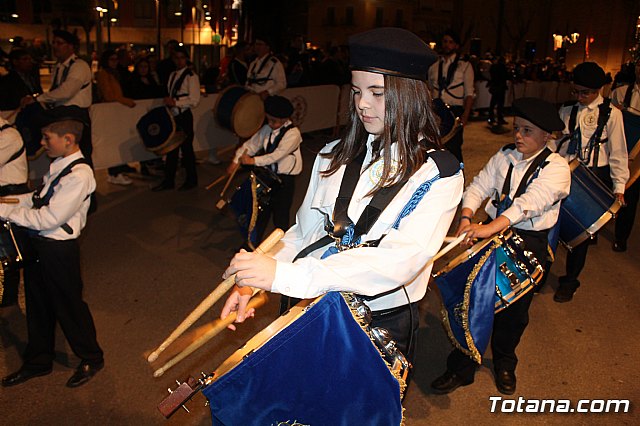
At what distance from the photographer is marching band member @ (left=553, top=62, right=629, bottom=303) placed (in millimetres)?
4977

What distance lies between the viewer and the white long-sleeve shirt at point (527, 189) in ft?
11.0

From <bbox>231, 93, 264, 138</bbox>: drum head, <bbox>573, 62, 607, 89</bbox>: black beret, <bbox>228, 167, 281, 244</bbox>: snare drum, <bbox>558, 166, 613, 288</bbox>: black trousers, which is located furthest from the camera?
<bbox>231, 93, 264, 138</bbox>: drum head

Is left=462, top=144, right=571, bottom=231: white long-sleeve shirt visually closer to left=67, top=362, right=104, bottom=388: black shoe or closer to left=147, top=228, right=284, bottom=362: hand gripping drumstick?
left=147, top=228, right=284, bottom=362: hand gripping drumstick

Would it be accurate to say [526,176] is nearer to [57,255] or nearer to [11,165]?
[57,255]

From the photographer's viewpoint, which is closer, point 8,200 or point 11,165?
point 8,200

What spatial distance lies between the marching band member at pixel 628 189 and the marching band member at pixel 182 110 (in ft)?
18.4

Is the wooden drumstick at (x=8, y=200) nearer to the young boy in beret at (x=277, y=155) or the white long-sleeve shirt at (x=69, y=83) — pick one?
the young boy in beret at (x=277, y=155)

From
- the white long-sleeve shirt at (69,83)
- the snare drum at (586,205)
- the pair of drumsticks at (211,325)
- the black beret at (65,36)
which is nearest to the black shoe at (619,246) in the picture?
the snare drum at (586,205)

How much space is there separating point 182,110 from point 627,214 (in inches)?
243

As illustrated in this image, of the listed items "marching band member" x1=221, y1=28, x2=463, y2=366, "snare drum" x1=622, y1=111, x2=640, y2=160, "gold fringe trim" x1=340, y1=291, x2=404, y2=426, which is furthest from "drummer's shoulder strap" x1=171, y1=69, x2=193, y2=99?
"gold fringe trim" x1=340, y1=291, x2=404, y2=426

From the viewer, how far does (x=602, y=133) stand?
5141 mm

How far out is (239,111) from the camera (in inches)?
307

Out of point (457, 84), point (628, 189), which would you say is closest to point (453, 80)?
point (457, 84)

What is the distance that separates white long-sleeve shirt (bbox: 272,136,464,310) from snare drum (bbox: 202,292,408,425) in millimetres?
70
